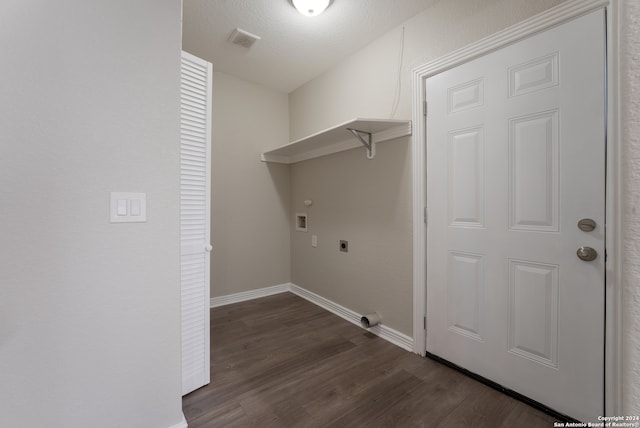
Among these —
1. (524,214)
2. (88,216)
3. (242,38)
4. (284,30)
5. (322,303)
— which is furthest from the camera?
(322,303)

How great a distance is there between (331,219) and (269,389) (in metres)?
1.70

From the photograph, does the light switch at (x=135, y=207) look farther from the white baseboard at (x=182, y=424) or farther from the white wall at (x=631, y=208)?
the white wall at (x=631, y=208)

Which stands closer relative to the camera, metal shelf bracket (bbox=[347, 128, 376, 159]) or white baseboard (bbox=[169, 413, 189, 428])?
white baseboard (bbox=[169, 413, 189, 428])

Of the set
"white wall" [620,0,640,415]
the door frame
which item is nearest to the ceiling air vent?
the door frame

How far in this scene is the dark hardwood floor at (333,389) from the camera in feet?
4.88

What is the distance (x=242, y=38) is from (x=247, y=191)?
5.16 feet

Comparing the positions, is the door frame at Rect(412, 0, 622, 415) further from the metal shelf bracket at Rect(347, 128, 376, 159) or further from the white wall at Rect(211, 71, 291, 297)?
the white wall at Rect(211, 71, 291, 297)

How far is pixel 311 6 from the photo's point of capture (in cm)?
196

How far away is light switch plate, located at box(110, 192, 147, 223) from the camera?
120 cm

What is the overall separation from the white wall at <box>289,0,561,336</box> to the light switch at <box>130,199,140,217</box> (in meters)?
1.79

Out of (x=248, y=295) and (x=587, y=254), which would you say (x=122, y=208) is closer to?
(x=587, y=254)

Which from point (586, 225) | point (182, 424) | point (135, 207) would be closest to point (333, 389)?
point (182, 424)

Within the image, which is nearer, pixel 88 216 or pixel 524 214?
pixel 88 216

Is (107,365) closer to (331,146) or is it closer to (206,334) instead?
(206,334)
